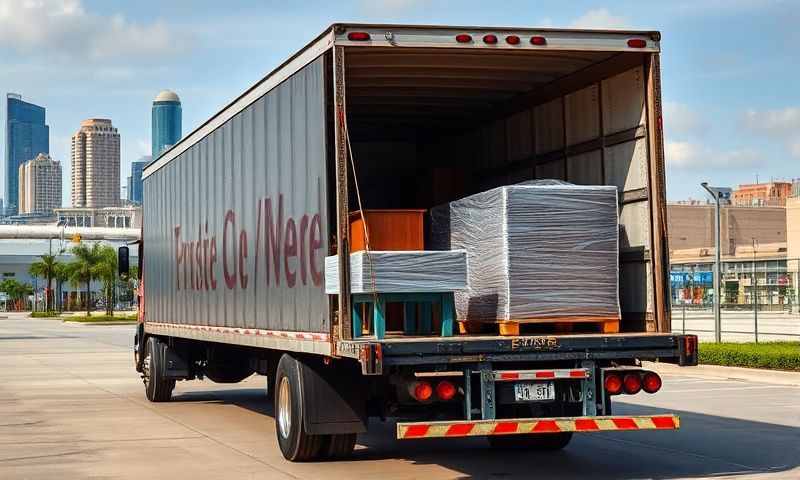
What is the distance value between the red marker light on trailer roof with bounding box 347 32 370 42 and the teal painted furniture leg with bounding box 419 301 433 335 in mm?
2620

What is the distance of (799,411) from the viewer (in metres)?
16.5

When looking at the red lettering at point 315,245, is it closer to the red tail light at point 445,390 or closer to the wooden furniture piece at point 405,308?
the wooden furniture piece at point 405,308

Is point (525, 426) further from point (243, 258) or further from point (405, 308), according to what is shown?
point (243, 258)

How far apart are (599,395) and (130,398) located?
11.6 m

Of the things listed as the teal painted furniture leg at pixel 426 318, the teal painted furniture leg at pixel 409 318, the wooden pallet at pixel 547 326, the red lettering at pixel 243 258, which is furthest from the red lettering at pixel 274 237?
the wooden pallet at pixel 547 326

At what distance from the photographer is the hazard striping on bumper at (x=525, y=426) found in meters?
9.50

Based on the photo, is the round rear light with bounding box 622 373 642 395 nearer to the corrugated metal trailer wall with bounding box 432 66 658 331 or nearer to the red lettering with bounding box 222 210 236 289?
the corrugated metal trailer wall with bounding box 432 66 658 331

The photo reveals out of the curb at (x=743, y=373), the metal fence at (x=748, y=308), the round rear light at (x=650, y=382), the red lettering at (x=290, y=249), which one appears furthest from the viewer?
the metal fence at (x=748, y=308)

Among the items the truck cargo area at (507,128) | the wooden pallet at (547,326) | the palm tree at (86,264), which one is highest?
the palm tree at (86,264)

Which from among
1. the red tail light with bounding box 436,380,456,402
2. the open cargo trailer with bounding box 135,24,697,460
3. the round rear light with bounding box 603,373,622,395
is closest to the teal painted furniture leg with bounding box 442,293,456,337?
the open cargo trailer with bounding box 135,24,697,460

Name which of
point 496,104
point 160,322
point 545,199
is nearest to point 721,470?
point 545,199

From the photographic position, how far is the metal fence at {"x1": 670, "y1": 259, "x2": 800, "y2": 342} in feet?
125

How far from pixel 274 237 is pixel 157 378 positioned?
7282mm

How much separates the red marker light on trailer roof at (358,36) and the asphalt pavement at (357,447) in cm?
384
